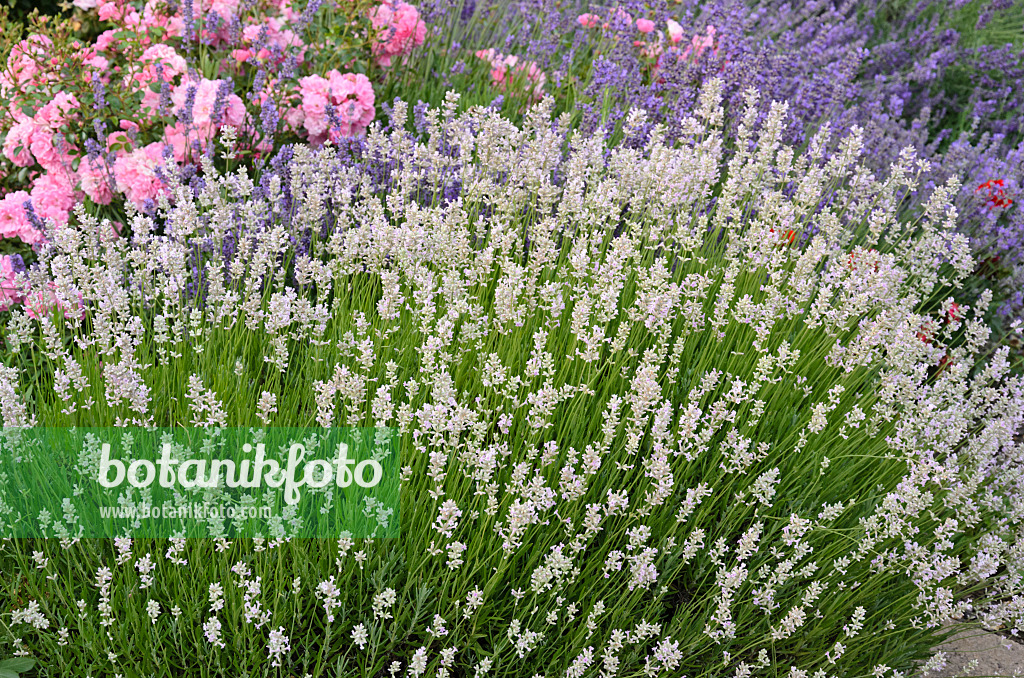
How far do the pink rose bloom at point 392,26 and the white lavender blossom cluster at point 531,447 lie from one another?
1326 mm

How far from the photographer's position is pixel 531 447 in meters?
2.21

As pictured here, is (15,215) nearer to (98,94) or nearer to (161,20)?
(98,94)

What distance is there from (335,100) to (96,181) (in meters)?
1.12

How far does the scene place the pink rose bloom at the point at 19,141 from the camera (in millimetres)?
3609

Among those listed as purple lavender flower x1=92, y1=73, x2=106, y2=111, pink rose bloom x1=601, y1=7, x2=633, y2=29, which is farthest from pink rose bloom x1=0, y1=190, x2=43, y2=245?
pink rose bloom x1=601, y1=7, x2=633, y2=29

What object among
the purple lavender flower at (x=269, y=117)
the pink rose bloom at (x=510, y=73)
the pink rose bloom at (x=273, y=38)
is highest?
the pink rose bloom at (x=273, y=38)

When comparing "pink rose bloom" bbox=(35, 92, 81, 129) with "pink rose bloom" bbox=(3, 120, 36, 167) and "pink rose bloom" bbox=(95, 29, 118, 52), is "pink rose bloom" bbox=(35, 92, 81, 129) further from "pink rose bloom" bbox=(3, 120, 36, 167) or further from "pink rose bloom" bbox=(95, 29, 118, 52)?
"pink rose bloom" bbox=(95, 29, 118, 52)

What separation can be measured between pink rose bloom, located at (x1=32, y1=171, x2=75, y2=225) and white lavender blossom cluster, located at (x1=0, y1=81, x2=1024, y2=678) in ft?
2.18

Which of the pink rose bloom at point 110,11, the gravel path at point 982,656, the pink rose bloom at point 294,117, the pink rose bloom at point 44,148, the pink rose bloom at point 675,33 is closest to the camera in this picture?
the gravel path at point 982,656

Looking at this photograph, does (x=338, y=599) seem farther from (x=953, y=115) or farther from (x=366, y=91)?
(x=953, y=115)

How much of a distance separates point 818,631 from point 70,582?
214cm

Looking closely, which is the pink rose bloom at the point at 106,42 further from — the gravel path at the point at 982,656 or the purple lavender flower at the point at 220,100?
the gravel path at the point at 982,656

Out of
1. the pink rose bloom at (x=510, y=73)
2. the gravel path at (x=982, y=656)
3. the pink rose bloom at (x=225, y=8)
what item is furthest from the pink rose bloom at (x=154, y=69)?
the gravel path at (x=982, y=656)

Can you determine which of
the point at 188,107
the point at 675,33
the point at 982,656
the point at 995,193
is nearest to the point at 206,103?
the point at 188,107
